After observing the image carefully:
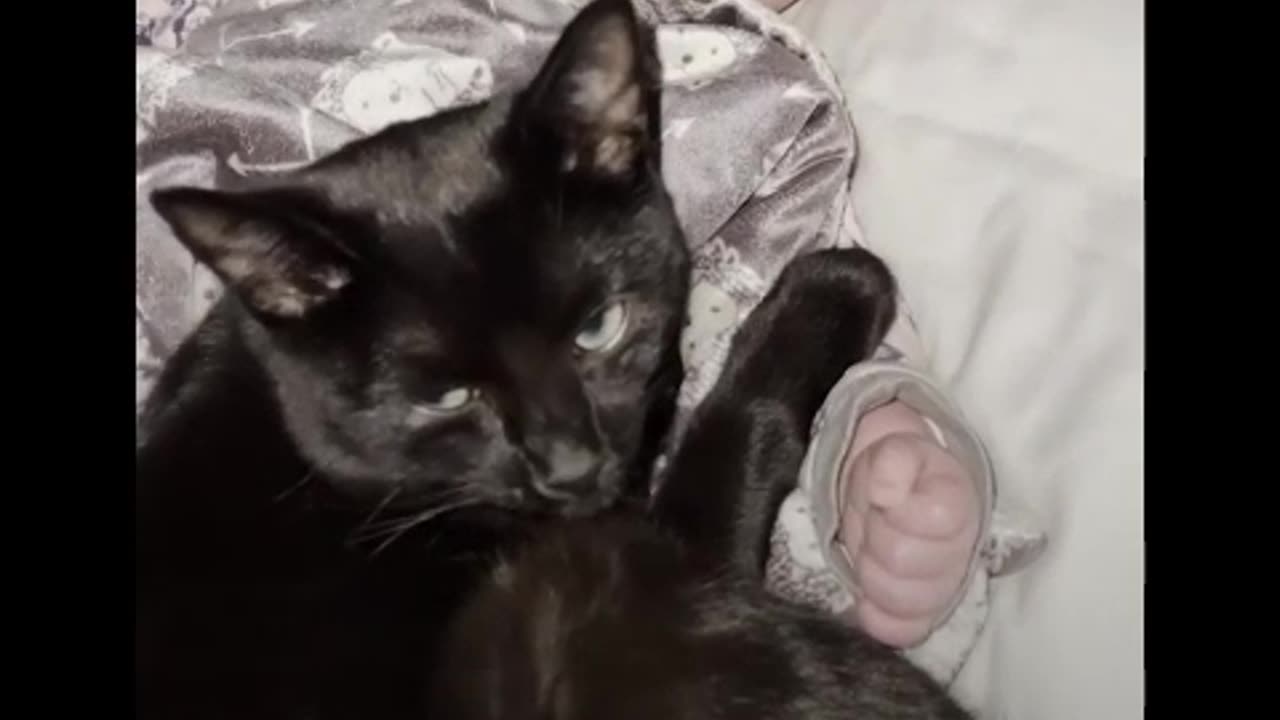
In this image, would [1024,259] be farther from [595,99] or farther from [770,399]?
[595,99]

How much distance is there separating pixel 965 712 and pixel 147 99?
87cm

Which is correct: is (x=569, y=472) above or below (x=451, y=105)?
below

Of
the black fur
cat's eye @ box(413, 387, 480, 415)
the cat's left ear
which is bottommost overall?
the black fur

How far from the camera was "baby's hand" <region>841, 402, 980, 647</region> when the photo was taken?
1.28 metres

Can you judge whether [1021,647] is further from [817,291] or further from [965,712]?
[817,291]

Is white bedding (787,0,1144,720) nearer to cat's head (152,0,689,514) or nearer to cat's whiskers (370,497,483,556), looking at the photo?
cat's head (152,0,689,514)

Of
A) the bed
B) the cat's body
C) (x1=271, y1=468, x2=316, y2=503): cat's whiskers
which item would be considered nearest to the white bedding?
the bed

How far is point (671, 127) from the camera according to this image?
1405mm

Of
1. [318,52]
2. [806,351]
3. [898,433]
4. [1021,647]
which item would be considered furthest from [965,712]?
[318,52]

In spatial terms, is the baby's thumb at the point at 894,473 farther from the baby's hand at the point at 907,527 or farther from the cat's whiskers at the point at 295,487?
the cat's whiskers at the point at 295,487

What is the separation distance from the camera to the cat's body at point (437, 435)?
3.69ft

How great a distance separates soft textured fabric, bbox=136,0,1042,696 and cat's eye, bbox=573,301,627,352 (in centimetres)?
22

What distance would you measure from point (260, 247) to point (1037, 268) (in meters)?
0.63

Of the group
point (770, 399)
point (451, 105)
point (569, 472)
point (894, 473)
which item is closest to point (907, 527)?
point (894, 473)
